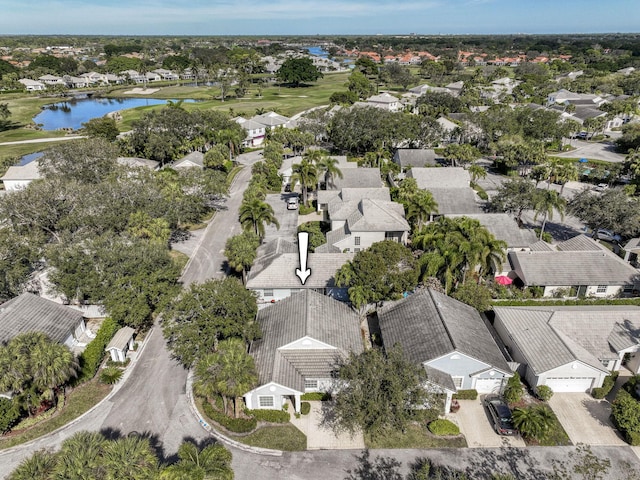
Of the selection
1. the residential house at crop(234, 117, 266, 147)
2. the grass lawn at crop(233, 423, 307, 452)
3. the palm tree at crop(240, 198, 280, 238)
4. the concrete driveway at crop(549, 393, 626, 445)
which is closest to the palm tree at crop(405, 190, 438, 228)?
the palm tree at crop(240, 198, 280, 238)

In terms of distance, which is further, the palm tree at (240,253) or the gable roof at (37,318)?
the palm tree at (240,253)

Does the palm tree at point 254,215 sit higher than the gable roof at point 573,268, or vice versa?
the palm tree at point 254,215

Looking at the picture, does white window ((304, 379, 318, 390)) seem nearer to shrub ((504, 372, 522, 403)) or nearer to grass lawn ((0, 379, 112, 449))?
shrub ((504, 372, 522, 403))

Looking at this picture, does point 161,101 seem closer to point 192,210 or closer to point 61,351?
point 192,210

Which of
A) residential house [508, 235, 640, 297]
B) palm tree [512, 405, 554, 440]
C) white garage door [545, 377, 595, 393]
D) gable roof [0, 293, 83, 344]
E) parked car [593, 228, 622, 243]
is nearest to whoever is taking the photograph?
palm tree [512, 405, 554, 440]

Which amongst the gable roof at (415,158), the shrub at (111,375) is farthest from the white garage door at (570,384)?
the gable roof at (415,158)

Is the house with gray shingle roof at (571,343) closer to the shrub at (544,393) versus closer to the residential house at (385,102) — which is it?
the shrub at (544,393)

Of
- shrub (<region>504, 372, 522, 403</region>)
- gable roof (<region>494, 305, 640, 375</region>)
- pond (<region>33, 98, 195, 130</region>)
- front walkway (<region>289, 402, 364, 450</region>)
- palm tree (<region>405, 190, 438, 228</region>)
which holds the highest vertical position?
palm tree (<region>405, 190, 438, 228</region>)
